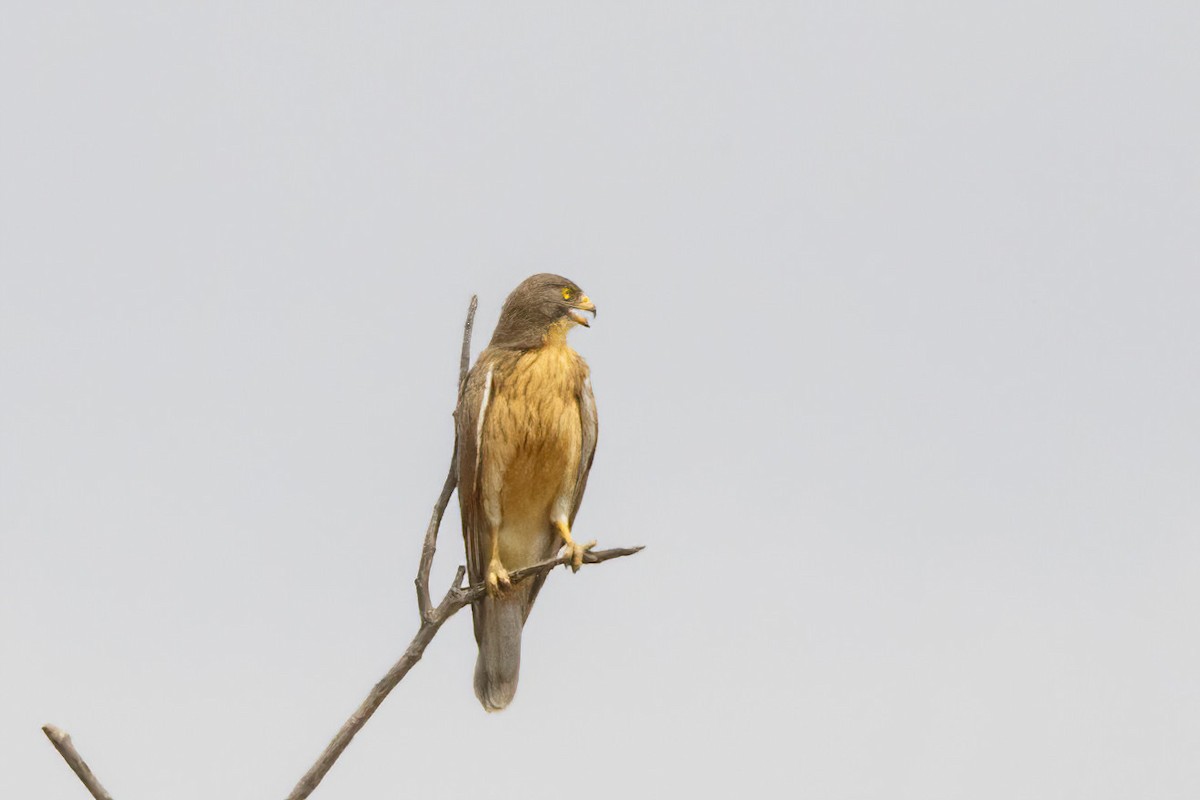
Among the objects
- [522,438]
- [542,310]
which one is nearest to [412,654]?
[522,438]

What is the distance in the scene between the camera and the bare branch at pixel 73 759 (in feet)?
27.2

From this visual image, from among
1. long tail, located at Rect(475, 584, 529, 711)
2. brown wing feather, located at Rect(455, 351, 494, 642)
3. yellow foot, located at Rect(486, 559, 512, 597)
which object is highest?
brown wing feather, located at Rect(455, 351, 494, 642)

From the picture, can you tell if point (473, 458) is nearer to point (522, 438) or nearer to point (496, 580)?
point (522, 438)

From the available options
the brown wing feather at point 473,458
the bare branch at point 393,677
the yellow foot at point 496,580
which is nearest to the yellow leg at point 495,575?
the yellow foot at point 496,580

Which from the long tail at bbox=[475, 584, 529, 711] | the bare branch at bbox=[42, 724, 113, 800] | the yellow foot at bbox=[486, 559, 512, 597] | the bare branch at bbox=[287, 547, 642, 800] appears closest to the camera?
the bare branch at bbox=[42, 724, 113, 800]

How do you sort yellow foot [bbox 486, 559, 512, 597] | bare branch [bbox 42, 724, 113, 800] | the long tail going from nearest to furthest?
bare branch [bbox 42, 724, 113, 800], yellow foot [bbox 486, 559, 512, 597], the long tail

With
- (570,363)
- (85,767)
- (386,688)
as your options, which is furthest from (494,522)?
(85,767)

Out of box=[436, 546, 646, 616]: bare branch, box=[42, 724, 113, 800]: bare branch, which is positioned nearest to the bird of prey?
box=[436, 546, 646, 616]: bare branch

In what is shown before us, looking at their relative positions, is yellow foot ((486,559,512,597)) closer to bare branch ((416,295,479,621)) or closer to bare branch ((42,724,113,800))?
bare branch ((416,295,479,621))

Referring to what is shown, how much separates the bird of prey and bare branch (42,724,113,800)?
2725mm

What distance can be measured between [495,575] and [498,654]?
754 millimetres

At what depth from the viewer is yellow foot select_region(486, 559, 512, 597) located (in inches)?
408

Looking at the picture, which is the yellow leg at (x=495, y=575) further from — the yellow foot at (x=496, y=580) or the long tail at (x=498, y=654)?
the long tail at (x=498, y=654)

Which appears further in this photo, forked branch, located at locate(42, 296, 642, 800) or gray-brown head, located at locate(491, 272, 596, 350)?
gray-brown head, located at locate(491, 272, 596, 350)
